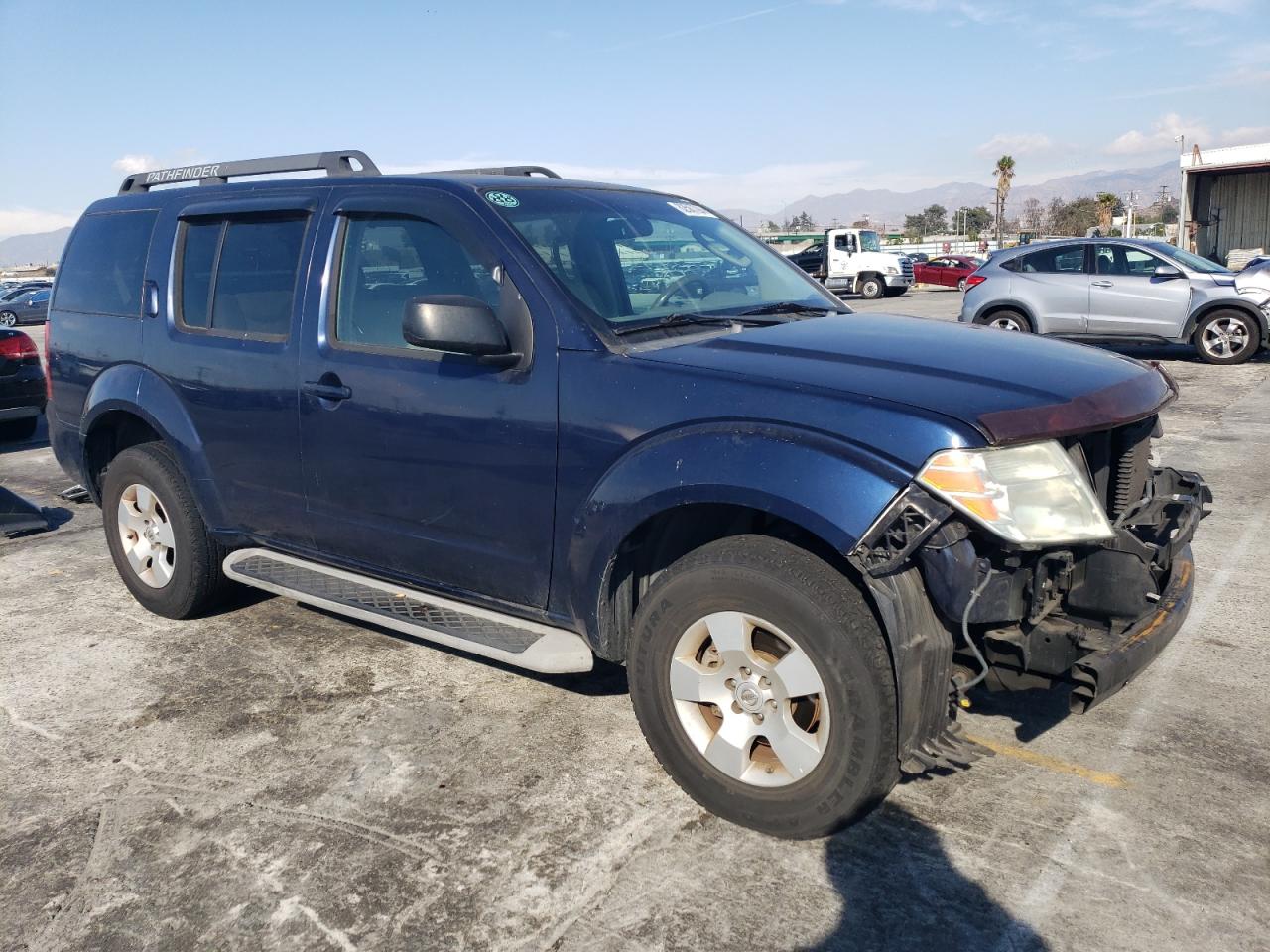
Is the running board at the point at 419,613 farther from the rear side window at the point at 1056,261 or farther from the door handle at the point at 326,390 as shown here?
the rear side window at the point at 1056,261

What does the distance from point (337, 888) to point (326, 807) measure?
0.46m

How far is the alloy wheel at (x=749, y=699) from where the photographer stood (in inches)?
114

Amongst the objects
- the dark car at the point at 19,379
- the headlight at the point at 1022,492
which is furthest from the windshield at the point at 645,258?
the dark car at the point at 19,379

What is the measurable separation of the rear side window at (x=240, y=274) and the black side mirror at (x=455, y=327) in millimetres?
1054

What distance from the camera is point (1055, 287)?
1372 cm

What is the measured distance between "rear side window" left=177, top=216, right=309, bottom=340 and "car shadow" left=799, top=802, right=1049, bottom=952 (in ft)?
9.21

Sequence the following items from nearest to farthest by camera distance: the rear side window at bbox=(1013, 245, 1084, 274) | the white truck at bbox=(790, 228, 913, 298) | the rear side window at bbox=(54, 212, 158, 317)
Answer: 1. the rear side window at bbox=(54, 212, 158, 317)
2. the rear side window at bbox=(1013, 245, 1084, 274)
3. the white truck at bbox=(790, 228, 913, 298)

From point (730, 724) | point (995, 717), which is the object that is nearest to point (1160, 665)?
point (995, 717)

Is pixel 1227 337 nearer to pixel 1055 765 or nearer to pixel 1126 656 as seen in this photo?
pixel 1055 765

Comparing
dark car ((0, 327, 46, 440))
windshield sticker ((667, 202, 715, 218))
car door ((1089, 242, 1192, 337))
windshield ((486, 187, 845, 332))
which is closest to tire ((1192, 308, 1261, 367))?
car door ((1089, 242, 1192, 337))

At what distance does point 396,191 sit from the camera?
389 cm

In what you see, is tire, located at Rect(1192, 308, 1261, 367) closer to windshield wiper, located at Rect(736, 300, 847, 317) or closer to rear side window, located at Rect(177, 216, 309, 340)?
windshield wiper, located at Rect(736, 300, 847, 317)

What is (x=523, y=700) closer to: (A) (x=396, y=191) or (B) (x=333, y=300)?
(B) (x=333, y=300)

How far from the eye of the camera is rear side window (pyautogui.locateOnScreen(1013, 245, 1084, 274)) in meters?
13.7
